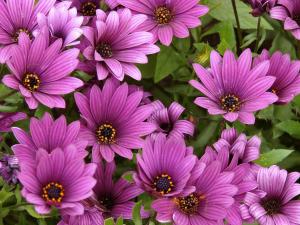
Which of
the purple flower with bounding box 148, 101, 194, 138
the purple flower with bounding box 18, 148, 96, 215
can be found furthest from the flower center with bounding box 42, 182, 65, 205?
the purple flower with bounding box 148, 101, 194, 138

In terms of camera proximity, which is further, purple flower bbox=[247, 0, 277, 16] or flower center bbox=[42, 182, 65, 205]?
purple flower bbox=[247, 0, 277, 16]

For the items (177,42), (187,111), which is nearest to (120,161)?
(187,111)

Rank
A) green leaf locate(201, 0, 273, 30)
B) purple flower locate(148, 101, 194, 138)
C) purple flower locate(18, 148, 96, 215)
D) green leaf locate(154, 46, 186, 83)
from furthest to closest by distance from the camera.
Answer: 1. green leaf locate(201, 0, 273, 30)
2. green leaf locate(154, 46, 186, 83)
3. purple flower locate(148, 101, 194, 138)
4. purple flower locate(18, 148, 96, 215)

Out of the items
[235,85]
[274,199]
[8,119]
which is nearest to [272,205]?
[274,199]

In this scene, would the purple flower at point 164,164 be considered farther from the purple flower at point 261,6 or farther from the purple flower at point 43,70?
the purple flower at point 261,6

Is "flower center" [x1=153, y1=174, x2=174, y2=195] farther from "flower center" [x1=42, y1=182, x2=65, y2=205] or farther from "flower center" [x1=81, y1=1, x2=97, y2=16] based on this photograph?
"flower center" [x1=81, y1=1, x2=97, y2=16]

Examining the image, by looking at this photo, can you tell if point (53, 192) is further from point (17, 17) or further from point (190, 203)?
point (17, 17)

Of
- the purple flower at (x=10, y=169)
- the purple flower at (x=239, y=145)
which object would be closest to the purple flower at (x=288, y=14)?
the purple flower at (x=239, y=145)
